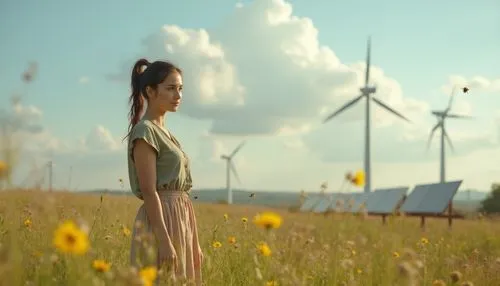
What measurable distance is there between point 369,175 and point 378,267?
26474 mm

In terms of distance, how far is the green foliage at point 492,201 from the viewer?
44.2 metres

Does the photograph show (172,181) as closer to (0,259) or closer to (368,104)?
(0,259)

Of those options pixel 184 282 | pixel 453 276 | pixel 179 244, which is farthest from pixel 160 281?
pixel 453 276

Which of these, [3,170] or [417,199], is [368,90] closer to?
[417,199]

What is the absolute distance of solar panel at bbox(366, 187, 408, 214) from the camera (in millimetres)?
19422

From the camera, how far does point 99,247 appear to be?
4648 millimetres

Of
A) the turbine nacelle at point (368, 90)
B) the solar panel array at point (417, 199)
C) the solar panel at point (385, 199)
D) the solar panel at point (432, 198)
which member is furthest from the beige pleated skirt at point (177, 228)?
the turbine nacelle at point (368, 90)

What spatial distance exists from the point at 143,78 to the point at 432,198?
13.9 metres

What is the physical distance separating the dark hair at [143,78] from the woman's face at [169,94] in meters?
0.03

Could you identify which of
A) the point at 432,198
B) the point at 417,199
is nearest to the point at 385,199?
the point at 417,199

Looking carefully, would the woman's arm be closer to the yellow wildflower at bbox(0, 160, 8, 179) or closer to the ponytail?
the ponytail

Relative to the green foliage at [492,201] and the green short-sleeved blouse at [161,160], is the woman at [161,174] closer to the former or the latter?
the green short-sleeved blouse at [161,160]

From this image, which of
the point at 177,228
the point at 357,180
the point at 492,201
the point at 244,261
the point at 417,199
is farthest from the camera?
the point at 492,201

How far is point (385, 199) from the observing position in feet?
68.7
